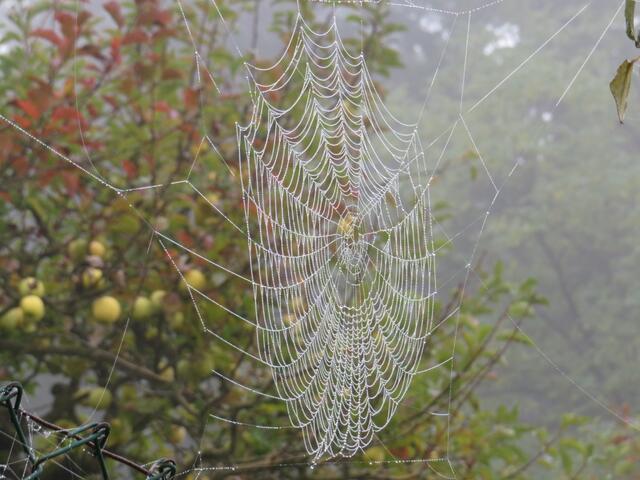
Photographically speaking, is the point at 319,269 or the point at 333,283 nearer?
the point at 319,269

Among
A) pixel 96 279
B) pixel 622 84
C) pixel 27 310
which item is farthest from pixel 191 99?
pixel 622 84

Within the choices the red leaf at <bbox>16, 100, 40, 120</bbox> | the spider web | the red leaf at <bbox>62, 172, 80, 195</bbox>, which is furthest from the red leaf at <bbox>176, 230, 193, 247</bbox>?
the red leaf at <bbox>16, 100, 40, 120</bbox>

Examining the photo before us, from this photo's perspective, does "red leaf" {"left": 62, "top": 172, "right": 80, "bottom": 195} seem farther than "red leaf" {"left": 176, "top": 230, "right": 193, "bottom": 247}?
No

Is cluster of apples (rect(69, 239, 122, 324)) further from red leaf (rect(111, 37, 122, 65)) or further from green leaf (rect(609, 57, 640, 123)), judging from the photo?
green leaf (rect(609, 57, 640, 123))

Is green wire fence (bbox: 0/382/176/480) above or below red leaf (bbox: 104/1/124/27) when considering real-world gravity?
below

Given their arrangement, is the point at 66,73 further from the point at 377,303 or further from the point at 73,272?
the point at 377,303

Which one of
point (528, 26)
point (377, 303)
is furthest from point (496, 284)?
point (528, 26)

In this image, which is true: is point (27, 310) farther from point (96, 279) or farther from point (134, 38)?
point (134, 38)
